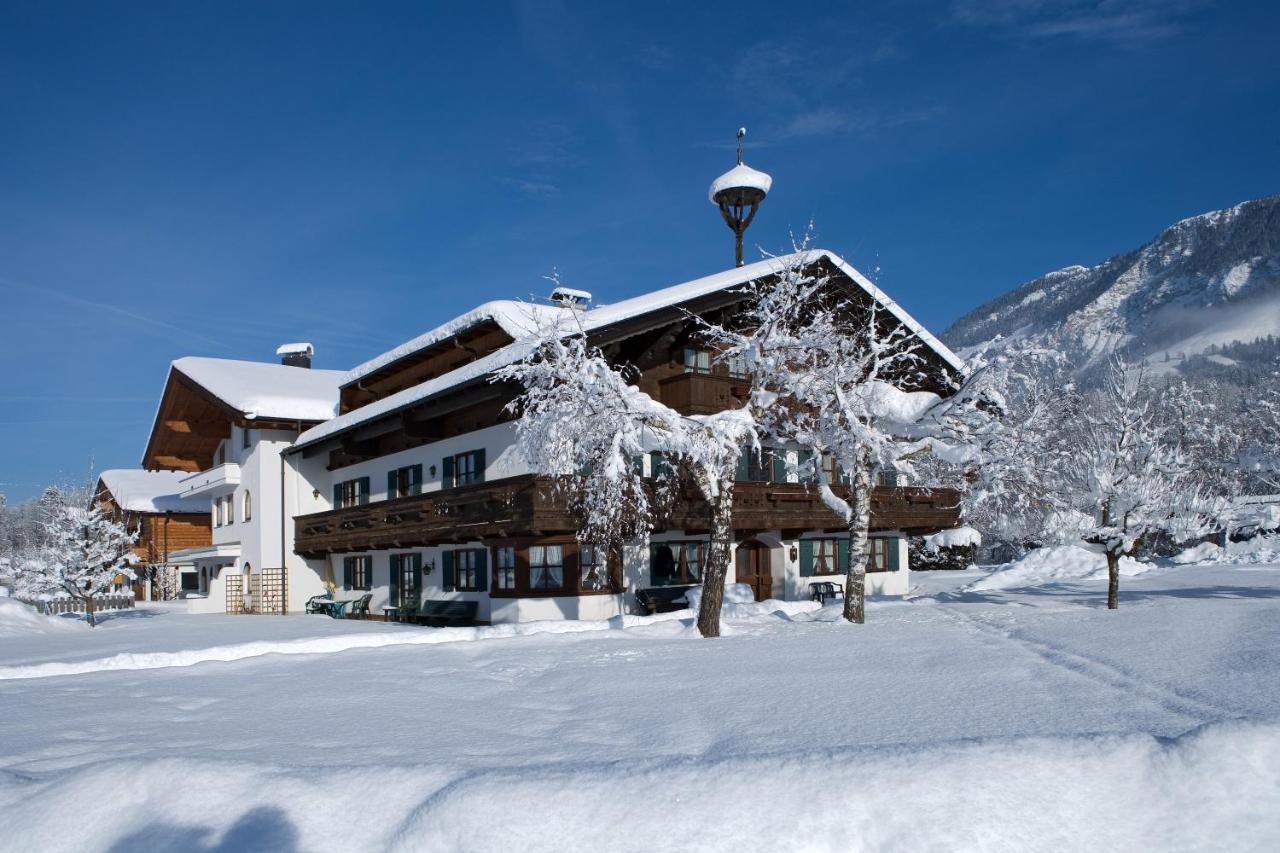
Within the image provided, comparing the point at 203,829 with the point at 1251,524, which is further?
the point at 1251,524

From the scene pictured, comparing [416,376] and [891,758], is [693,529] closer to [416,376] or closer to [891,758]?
[416,376]

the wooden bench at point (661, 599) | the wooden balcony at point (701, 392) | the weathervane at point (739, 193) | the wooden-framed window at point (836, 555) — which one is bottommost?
the wooden bench at point (661, 599)

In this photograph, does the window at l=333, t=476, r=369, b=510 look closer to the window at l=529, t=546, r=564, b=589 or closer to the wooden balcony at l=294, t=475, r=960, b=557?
the wooden balcony at l=294, t=475, r=960, b=557

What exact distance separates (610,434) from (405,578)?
44.7 feet

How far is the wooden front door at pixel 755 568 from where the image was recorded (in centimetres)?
2688

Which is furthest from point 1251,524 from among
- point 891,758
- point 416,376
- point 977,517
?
point 891,758

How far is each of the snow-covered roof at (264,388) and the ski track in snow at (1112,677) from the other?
23.6m

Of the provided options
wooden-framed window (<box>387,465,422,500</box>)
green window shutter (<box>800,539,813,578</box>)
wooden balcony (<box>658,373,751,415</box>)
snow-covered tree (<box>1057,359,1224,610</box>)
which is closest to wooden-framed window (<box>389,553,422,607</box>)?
wooden-framed window (<box>387,465,422,500</box>)

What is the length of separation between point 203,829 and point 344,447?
25.1 meters

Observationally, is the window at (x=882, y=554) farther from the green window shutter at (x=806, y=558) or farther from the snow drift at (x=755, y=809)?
the snow drift at (x=755, y=809)

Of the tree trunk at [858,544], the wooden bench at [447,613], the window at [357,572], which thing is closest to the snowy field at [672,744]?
the tree trunk at [858,544]

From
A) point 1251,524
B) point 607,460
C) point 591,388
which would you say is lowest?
point 1251,524

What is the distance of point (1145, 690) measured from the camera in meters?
9.98

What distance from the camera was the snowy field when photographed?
6.29 metres
